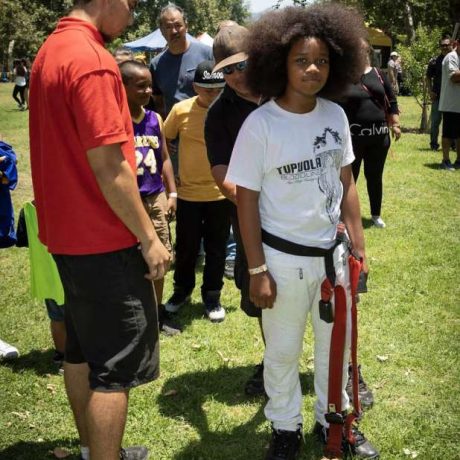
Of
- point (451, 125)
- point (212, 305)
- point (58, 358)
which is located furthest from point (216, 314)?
point (451, 125)

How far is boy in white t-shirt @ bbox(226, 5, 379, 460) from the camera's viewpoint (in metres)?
2.63

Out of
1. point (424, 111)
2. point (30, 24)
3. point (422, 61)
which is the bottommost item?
point (424, 111)

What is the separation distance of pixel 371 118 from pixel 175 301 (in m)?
2.98

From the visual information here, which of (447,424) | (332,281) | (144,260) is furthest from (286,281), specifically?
(447,424)

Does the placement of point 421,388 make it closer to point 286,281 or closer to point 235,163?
point 286,281

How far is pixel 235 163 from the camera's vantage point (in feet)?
8.71

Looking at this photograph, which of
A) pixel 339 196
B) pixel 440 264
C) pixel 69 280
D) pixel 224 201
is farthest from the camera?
pixel 440 264

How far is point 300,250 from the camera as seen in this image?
2.71 m

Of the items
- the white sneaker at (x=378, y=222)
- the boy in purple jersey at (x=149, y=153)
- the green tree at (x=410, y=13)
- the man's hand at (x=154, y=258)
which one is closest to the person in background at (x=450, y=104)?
the white sneaker at (x=378, y=222)

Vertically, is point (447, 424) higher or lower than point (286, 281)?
lower

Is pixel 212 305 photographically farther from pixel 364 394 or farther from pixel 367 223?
pixel 367 223

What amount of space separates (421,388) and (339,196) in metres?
1.56

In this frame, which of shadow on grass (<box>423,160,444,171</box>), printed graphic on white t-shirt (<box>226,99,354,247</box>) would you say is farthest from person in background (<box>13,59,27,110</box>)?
printed graphic on white t-shirt (<box>226,99,354,247</box>)

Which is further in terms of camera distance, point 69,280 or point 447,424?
point 447,424
